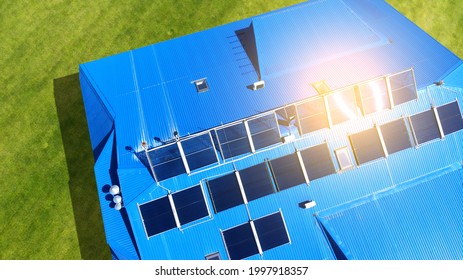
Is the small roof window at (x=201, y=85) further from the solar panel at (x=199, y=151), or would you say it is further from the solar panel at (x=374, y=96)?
the solar panel at (x=374, y=96)

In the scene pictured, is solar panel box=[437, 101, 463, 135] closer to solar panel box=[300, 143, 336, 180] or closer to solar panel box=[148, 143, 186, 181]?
solar panel box=[300, 143, 336, 180]

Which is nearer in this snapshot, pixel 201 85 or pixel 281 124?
pixel 281 124

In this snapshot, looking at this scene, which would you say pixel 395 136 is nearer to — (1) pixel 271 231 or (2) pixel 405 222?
(2) pixel 405 222

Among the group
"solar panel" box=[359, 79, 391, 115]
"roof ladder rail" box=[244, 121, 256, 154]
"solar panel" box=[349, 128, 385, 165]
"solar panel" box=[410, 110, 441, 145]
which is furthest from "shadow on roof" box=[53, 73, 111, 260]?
"solar panel" box=[410, 110, 441, 145]

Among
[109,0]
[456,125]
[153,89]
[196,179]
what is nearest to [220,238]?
[196,179]

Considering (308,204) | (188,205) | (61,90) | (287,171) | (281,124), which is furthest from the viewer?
(61,90)

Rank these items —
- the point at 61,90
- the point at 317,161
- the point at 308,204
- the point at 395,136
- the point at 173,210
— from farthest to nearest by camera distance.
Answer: the point at 61,90 < the point at 395,136 < the point at 317,161 < the point at 308,204 < the point at 173,210

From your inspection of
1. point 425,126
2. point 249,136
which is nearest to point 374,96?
point 425,126
